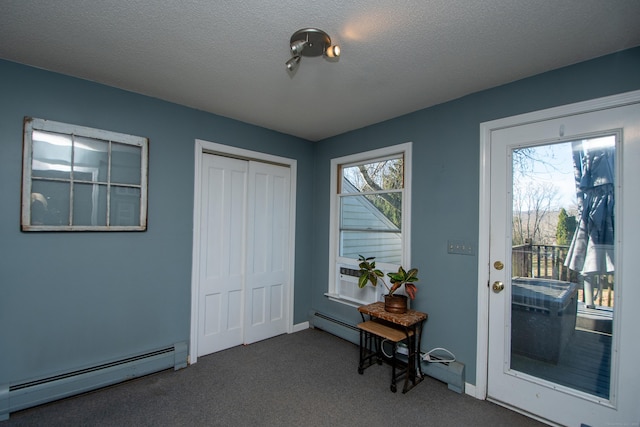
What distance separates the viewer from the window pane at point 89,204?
7.29ft

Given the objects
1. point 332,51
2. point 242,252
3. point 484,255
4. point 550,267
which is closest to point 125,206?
point 242,252

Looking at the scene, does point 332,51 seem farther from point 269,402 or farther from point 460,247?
point 269,402

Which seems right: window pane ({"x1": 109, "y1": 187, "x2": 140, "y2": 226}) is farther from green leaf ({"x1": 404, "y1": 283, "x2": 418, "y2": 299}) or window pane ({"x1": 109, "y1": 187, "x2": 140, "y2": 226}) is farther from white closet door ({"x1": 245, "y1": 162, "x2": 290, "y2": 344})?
green leaf ({"x1": 404, "y1": 283, "x2": 418, "y2": 299})

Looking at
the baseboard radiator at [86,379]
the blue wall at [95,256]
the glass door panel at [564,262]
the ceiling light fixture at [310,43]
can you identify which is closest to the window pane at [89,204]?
the blue wall at [95,256]

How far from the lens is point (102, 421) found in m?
1.92

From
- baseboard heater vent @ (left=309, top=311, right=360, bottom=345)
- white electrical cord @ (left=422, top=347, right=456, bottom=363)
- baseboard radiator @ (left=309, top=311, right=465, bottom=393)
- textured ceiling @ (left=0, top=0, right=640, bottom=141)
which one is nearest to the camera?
textured ceiling @ (left=0, top=0, right=640, bottom=141)

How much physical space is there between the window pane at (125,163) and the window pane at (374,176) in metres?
2.20

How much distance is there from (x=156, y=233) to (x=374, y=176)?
2.31m

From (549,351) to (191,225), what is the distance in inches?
124

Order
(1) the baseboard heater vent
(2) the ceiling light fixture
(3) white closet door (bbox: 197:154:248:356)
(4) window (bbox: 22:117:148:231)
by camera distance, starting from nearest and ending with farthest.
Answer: (2) the ceiling light fixture < (4) window (bbox: 22:117:148:231) < (3) white closet door (bbox: 197:154:248:356) < (1) the baseboard heater vent

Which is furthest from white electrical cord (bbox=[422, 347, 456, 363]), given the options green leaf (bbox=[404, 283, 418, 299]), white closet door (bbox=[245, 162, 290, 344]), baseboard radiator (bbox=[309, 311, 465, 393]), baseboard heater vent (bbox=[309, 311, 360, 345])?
white closet door (bbox=[245, 162, 290, 344])

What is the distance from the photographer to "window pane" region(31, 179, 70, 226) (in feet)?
6.80

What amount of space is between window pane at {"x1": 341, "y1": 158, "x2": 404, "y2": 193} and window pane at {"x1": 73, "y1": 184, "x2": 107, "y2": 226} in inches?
96.3

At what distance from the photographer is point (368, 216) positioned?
3295 mm
